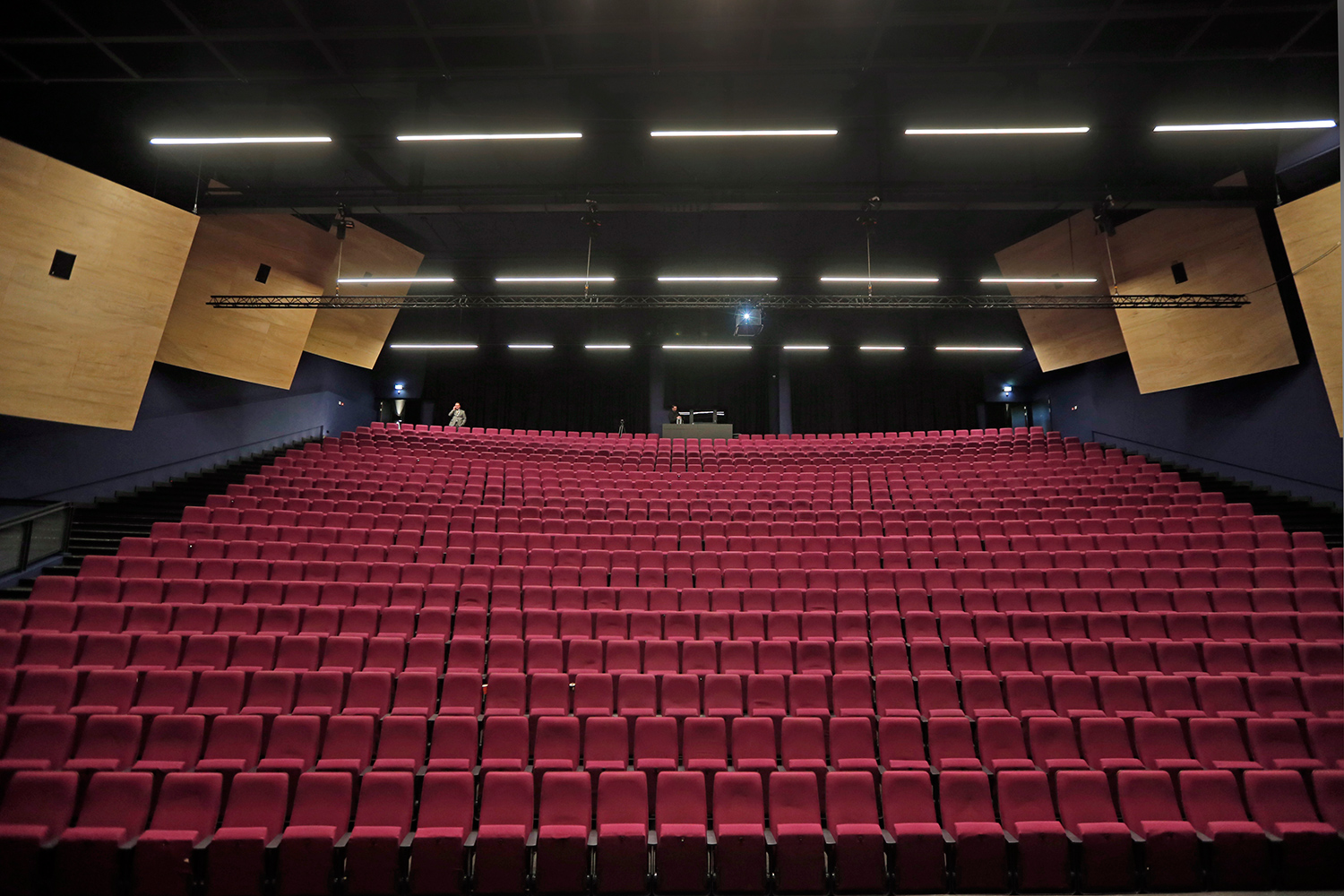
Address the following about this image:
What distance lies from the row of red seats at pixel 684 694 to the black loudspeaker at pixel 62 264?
3.24 m

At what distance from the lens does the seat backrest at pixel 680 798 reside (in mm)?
2404

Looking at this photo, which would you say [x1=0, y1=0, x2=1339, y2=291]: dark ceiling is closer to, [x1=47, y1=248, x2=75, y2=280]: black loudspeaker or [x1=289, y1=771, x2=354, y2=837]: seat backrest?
[x1=47, y1=248, x2=75, y2=280]: black loudspeaker

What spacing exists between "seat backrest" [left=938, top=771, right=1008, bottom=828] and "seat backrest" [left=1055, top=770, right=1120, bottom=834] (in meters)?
0.27

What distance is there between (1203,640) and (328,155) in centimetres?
752

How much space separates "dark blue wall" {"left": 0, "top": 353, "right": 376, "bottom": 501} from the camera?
16.5 feet

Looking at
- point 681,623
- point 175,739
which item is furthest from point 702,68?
point 175,739

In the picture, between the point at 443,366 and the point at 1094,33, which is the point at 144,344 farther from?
the point at 1094,33

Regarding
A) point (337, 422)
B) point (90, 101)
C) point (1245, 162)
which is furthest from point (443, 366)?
point (1245, 162)

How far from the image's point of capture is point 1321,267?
4.94 meters

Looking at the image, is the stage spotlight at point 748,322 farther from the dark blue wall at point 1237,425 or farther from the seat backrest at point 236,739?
the seat backrest at point 236,739

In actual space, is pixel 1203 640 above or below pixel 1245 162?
below

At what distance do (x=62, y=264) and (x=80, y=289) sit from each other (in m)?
0.19

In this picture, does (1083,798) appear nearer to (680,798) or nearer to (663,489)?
(680,798)

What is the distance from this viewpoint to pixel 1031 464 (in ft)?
22.1
